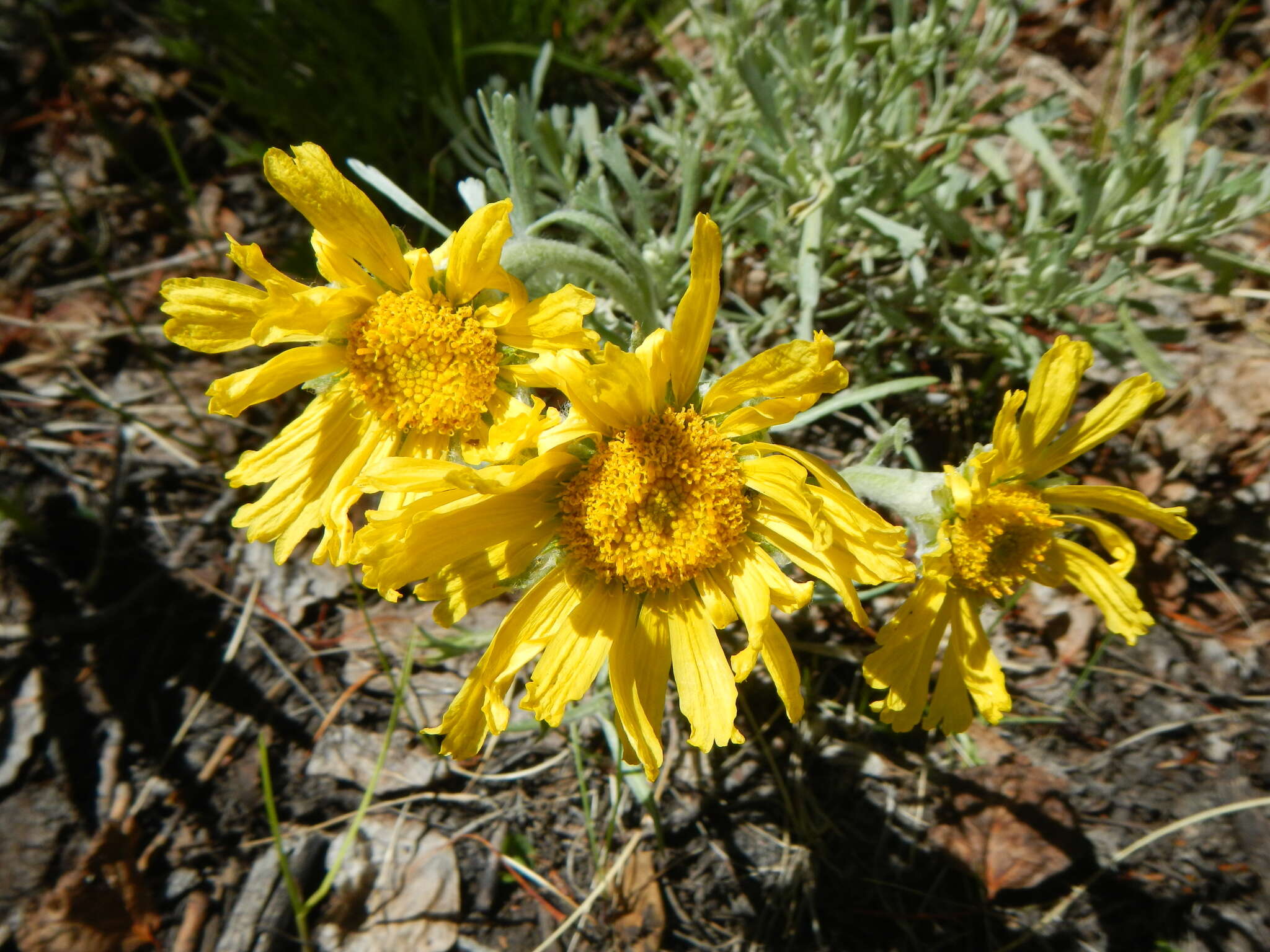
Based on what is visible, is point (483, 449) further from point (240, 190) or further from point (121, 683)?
point (240, 190)

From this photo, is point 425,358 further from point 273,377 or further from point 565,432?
point 565,432

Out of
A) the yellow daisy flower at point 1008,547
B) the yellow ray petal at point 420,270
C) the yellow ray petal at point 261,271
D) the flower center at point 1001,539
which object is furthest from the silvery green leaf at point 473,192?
the flower center at point 1001,539

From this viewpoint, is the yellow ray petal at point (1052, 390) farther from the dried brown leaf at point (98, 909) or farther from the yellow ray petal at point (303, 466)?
the dried brown leaf at point (98, 909)

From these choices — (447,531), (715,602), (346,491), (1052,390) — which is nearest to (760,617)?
(715,602)

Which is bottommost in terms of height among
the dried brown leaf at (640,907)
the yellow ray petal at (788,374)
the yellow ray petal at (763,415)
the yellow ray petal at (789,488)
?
the dried brown leaf at (640,907)

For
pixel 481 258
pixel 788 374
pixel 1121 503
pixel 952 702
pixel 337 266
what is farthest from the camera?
pixel 952 702

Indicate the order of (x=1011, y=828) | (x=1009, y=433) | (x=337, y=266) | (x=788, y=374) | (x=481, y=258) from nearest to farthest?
(x=788, y=374) < (x=481, y=258) < (x=337, y=266) < (x=1009, y=433) < (x=1011, y=828)
